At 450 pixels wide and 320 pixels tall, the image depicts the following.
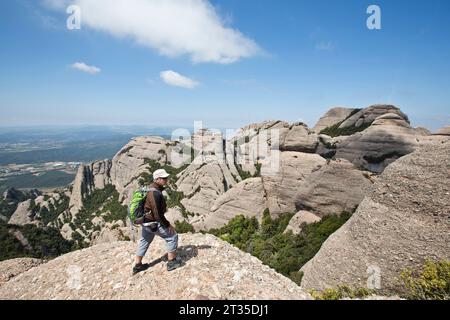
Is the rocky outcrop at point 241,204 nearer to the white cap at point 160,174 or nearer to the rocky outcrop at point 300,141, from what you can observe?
the rocky outcrop at point 300,141

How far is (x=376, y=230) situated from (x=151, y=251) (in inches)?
495

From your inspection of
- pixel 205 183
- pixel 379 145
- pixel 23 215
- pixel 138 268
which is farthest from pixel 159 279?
pixel 23 215

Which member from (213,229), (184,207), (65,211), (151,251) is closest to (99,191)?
(65,211)

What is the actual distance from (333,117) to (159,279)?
84408mm

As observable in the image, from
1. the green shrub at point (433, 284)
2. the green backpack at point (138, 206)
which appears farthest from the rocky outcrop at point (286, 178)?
the green backpack at point (138, 206)

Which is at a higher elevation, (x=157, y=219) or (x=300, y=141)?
(x=300, y=141)

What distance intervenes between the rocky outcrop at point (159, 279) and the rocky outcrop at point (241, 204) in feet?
84.3

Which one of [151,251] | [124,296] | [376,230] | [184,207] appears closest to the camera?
[124,296]

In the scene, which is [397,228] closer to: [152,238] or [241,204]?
[152,238]

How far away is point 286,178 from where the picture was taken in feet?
111

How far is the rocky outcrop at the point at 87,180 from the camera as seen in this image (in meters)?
90.0

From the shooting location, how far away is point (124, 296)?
732cm

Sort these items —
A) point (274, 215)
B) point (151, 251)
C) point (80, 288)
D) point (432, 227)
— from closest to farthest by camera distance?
point (80, 288)
point (151, 251)
point (432, 227)
point (274, 215)
